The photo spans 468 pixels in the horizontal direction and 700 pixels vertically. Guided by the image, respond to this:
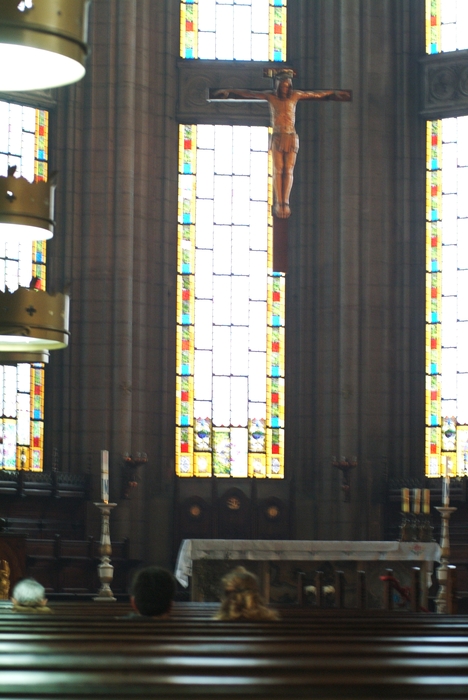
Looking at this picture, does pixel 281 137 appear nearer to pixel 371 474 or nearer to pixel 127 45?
pixel 127 45

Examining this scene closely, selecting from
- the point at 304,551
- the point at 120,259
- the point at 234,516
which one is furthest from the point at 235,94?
the point at 304,551

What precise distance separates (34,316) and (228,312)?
549 inches

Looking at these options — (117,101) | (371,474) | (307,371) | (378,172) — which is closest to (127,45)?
(117,101)

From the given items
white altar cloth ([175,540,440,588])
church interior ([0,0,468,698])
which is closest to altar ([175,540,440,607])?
white altar cloth ([175,540,440,588])

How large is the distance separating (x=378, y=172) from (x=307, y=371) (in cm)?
322

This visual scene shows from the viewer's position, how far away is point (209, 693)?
245cm

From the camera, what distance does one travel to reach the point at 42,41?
4535mm

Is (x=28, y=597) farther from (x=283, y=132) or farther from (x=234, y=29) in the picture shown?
(x=234, y=29)

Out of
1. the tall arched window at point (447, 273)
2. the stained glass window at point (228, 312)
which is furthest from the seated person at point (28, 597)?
the tall arched window at point (447, 273)

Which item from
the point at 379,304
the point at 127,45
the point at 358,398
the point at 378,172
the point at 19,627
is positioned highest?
the point at 127,45

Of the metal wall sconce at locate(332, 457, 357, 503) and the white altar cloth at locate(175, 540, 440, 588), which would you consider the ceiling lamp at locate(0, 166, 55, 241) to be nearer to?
the white altar cloth at locate(175, 540, 440, 588)

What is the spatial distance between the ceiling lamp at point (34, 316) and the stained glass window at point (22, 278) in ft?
39.4

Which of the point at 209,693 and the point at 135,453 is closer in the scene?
the point at 209,693

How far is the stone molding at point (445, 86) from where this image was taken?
19953 mm
